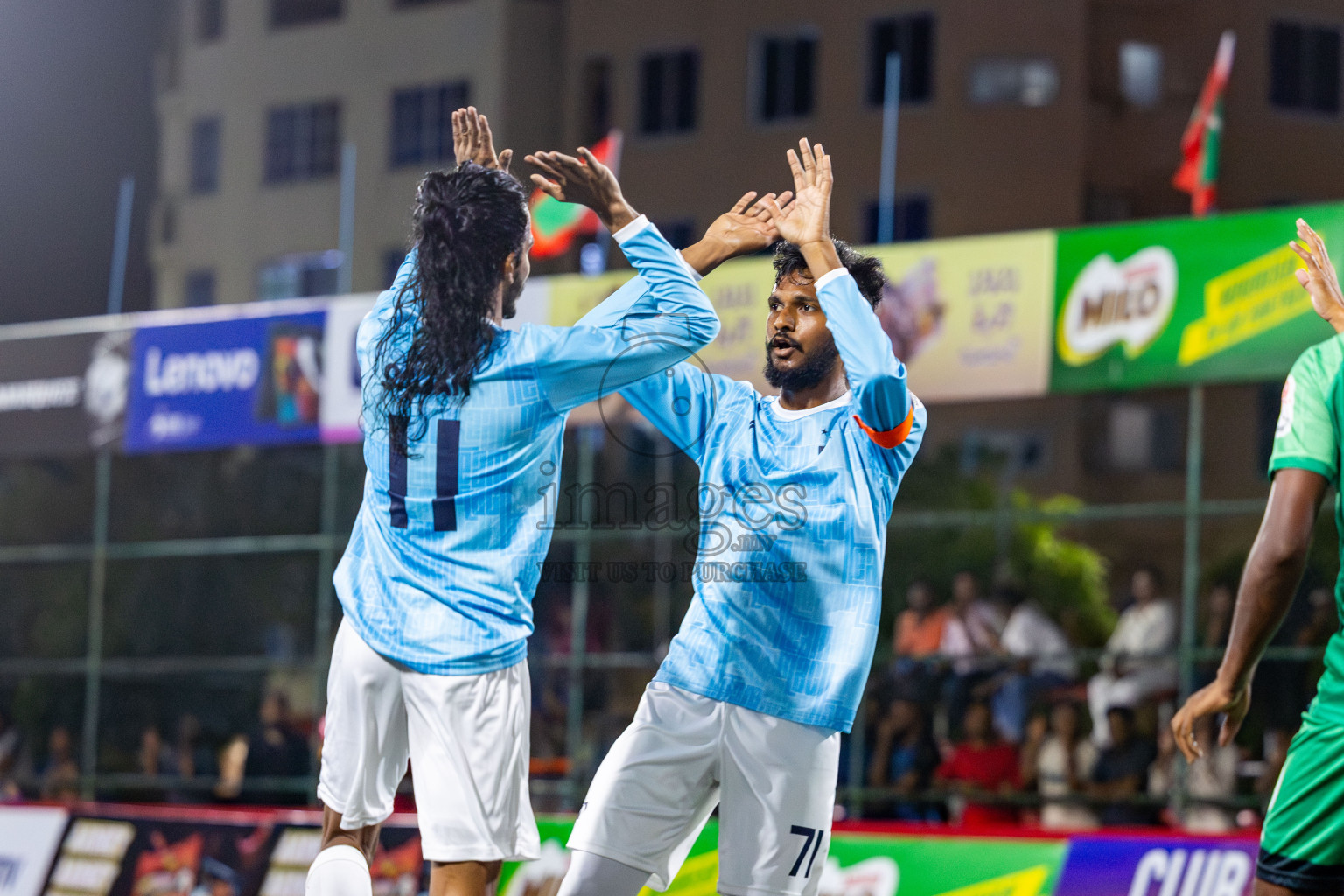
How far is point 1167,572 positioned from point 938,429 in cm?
436

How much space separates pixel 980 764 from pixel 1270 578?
26.4 ft

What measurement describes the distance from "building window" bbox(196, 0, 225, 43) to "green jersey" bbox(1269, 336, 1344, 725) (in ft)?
117

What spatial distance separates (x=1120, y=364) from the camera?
966 centimetres

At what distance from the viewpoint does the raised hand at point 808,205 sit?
175 inches

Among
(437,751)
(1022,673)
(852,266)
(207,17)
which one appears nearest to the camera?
(437,751)

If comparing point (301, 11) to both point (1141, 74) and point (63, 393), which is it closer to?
point (1141, 74)

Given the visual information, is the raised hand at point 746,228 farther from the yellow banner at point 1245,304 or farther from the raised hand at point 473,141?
the yellow banner at point 1245,304

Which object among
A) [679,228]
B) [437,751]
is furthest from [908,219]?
[437,751]

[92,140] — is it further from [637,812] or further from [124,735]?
[637,812]

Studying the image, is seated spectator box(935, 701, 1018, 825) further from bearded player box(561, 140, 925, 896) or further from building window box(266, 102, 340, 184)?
building window box(266, 102, 340, 184)

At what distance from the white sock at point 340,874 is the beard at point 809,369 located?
5.23 feet

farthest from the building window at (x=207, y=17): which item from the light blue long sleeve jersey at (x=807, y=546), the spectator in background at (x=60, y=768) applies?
the light blue long sleeve jersey at (x=807, y=546)

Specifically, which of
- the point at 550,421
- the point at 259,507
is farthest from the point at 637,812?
the point at 259,507

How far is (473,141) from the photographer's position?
4688mm
